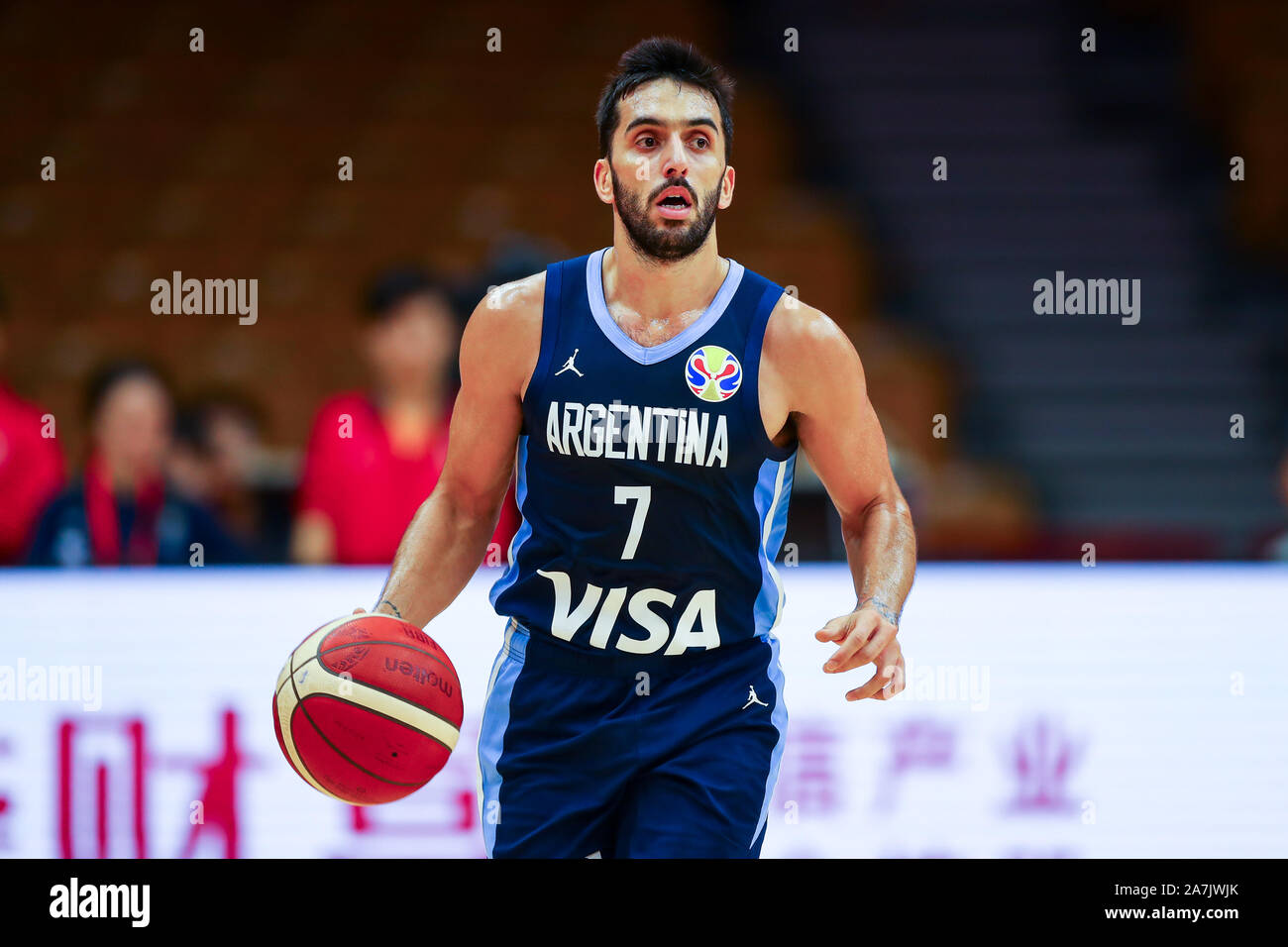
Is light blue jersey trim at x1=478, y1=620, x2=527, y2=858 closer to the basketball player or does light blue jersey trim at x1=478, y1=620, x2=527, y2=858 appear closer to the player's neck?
the basketball player

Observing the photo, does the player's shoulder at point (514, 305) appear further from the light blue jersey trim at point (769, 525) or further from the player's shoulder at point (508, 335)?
the light blue jersey trim at point (769, 525)

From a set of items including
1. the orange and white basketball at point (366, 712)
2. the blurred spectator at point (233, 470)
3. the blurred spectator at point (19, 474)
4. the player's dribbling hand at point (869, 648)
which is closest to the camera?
the player's dribbling hand at point (869, 648)

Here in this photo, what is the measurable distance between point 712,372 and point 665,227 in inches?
11.6

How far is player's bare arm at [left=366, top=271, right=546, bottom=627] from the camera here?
3.07 m

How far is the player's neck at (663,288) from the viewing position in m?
3.04

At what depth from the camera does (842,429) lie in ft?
9.95

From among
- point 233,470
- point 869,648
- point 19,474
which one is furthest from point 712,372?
point 233,470

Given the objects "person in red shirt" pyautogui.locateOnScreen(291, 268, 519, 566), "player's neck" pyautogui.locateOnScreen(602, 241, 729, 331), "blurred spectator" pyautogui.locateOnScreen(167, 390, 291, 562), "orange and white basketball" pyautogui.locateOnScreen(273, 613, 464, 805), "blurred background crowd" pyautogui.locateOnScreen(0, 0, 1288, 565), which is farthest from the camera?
"blurred background crowd" pyautogui.locateOnScreen(0, 0, 1288, 565)

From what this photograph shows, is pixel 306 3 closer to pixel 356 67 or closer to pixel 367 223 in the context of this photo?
pixel 356 67

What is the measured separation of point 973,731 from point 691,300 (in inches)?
80.6

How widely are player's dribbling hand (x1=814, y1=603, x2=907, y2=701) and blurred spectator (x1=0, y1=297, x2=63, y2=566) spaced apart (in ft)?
14.2

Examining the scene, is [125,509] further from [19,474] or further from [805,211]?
[805,211]

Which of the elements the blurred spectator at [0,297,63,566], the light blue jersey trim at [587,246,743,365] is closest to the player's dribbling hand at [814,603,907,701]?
the light blue jersey trim at [587,246,743,365]

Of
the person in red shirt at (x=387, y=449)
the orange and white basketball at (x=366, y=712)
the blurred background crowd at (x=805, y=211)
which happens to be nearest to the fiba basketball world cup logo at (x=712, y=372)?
the orange and white basketball at (x=366, y=712)
